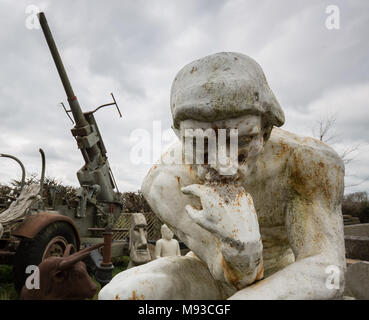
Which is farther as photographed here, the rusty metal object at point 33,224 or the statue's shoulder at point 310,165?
the rusty metal object at point 33,224

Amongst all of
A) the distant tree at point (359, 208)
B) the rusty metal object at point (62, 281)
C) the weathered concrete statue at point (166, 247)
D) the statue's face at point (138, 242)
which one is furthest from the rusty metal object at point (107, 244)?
the distant tree at point (359, 208)

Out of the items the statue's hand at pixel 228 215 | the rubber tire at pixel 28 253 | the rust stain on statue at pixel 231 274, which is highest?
the statue's hand at pixel 228 215

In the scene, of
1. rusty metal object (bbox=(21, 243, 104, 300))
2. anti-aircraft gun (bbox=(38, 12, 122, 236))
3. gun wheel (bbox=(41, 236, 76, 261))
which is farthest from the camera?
anti-aircraft gun (bbox=(38, 12, 122, 236))

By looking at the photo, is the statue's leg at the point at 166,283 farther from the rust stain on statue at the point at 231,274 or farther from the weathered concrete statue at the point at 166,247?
the weathered concrete statue at the point at 166,247

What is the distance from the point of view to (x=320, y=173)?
0.98 m

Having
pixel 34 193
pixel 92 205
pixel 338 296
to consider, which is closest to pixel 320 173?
pixel 338 296

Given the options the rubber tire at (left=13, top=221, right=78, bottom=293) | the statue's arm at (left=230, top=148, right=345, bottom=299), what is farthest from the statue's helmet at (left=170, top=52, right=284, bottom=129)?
the rubber tire at (left=13, top=221, right=78, bottom=293)

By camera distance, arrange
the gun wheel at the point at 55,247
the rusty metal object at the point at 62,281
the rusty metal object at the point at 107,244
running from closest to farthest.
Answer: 1. the rusty metal object at the point at 62,281
2. the rusty metal object at the point at 107,244
3. the gun wheel at the point at 55,247

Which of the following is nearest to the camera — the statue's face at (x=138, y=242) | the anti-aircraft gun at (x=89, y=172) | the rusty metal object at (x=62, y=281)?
the rusty metal object at (x=62, y=281)

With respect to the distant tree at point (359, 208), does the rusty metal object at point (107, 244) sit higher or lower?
lower

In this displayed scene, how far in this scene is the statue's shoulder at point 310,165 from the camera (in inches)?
38.7

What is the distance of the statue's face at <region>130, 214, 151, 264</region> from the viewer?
16.0 ft

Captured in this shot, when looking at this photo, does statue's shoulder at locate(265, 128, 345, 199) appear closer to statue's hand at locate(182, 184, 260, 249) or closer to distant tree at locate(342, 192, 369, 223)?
statue's hand at locate(182, 184, 260, 249)
